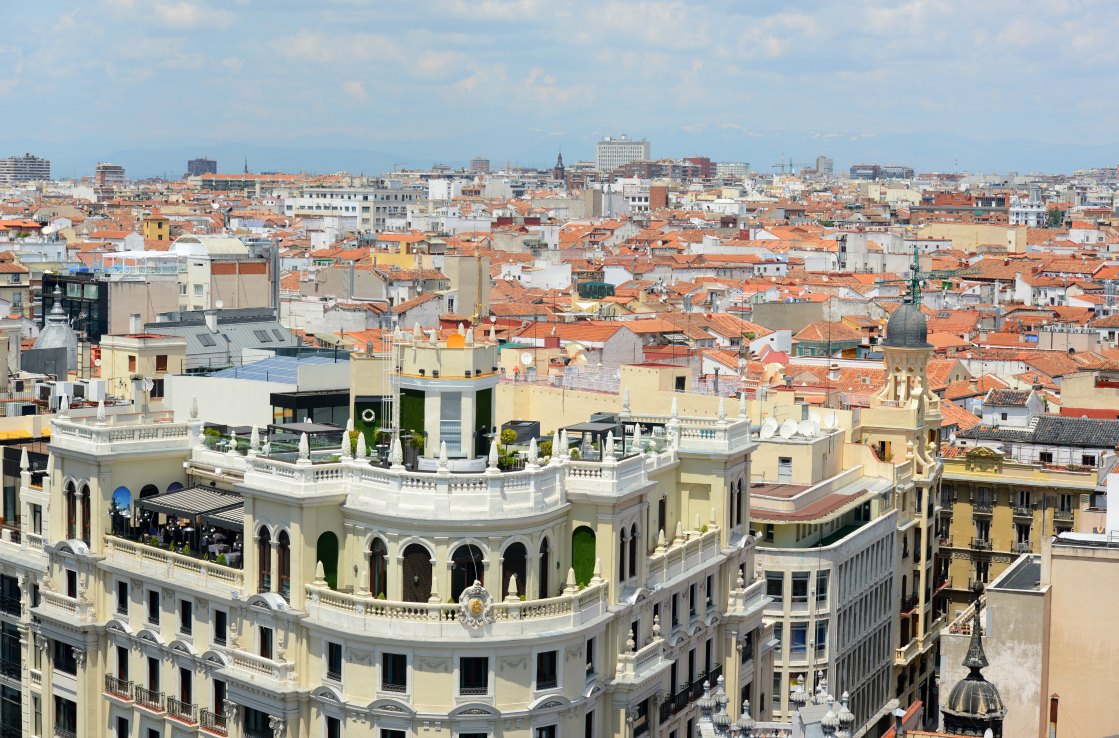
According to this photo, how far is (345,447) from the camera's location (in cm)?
3081

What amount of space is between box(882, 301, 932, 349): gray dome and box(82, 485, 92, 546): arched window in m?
27.6

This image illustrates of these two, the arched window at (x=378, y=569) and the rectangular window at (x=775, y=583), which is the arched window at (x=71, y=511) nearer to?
the arched window at (x=378, y=569)

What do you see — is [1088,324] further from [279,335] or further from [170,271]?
[279,335]

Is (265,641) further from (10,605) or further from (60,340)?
(60,340)

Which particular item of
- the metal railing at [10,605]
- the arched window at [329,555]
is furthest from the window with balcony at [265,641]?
the metal railing at [10,605]

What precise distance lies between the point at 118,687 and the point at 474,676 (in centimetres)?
863

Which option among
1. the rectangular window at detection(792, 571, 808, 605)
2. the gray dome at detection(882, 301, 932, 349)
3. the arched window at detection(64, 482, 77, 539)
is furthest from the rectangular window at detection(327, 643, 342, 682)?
the gray dome at detection(882, 301, 932, 349)

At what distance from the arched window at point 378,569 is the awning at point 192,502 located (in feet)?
13.8

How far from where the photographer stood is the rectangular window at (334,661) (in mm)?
30392

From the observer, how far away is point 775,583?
44.5 meters

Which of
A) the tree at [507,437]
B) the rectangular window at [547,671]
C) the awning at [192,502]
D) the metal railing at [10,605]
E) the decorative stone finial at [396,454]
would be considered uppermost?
the decorative stone finial at [396,454]

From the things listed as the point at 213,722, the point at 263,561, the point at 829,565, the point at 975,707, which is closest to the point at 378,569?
the point at 263,561

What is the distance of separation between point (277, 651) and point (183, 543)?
12.3 ft

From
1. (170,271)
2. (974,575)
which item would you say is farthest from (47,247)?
(974,575)
